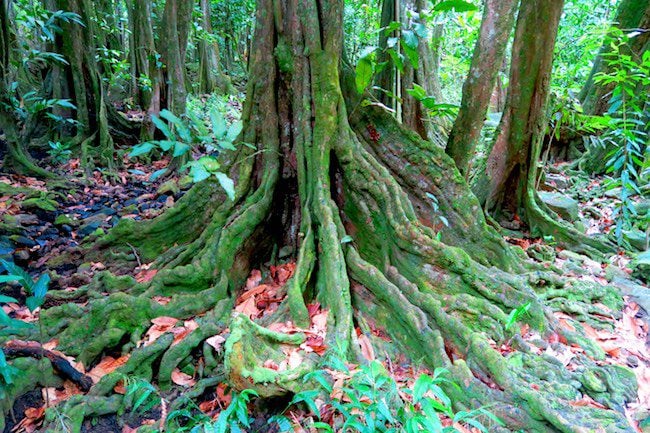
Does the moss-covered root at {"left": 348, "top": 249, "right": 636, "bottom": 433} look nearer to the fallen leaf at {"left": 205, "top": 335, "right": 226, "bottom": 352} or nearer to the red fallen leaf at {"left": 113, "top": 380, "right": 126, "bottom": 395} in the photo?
the fallen leaf at {"left": 205, "top": 335, "right": 226, "bottom": 352}

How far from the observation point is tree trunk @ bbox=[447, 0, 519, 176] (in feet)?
12.5

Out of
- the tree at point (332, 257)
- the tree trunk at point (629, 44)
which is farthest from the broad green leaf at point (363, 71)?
the tree trunk at point (629, 44)

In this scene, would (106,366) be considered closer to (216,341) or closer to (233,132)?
(216,341)

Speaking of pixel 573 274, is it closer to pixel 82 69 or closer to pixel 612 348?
pixel 612 348

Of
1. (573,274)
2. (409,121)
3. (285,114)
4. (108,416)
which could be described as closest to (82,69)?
(285,114)

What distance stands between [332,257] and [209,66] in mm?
12201

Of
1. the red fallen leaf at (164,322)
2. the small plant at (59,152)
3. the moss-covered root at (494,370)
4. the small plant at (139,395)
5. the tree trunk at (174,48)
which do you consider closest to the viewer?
the moss-covered root at (494,370)

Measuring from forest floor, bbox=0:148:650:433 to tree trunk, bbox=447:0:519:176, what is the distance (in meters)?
1.31

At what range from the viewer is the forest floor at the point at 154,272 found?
2486 mm

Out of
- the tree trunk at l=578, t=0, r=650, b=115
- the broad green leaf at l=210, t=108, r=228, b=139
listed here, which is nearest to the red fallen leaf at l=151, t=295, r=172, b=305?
the broad green leaf at l=210, t=108, r=228, b=139

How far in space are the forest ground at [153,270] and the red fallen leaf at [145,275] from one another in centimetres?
1

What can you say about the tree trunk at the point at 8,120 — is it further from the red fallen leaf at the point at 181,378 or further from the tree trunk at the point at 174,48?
the red fallen leaf at the point at 181,378

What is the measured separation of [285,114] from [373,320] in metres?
1.98

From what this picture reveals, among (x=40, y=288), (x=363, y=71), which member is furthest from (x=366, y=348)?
(x=363, y=71)
